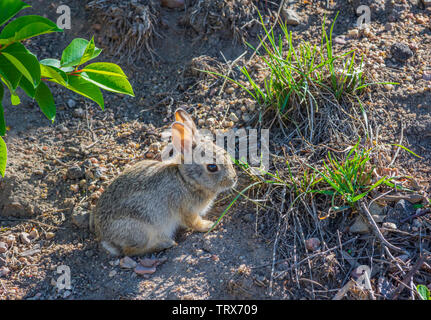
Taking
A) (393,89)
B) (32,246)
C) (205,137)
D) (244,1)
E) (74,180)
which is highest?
(244,1)

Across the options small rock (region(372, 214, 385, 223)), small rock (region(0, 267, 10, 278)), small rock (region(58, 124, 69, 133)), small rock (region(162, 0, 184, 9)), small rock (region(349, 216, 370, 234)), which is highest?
small rock (region(162, 0, 184, 9))

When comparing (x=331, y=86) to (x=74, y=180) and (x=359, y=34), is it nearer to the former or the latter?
(x=359, y=34)

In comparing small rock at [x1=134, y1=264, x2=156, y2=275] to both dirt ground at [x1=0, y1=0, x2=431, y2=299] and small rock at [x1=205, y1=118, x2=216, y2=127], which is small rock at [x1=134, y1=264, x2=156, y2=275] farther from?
small rock at [x1=205, y1=118, x2=216, y2=127]

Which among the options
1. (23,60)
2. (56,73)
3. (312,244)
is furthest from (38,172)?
(312,244)

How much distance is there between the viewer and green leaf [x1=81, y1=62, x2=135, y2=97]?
3598 millimetres

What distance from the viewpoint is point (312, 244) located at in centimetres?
419

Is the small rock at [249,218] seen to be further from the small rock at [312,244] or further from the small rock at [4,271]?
the small rock at [4,271]

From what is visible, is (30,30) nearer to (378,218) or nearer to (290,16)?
(378,218)

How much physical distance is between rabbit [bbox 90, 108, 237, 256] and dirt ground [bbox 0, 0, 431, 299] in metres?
0.19

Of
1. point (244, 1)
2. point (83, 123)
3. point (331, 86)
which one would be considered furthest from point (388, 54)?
point (83, 123)

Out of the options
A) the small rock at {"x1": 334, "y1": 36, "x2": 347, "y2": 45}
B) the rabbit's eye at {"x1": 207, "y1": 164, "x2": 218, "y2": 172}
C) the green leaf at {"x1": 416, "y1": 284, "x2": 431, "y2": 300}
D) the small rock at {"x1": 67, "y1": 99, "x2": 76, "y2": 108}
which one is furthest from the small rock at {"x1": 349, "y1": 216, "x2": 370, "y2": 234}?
the small rock at {"x1": 67, "y1": 99, "x2": 76, "y2": 108}

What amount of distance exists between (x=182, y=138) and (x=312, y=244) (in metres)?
1.59

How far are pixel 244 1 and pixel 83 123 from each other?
2660mm

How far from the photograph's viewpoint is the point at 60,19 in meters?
6.45
